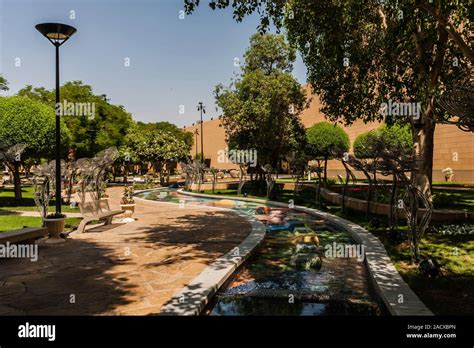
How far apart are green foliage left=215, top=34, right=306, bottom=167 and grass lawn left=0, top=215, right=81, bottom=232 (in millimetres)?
14954

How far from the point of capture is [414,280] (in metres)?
6.64

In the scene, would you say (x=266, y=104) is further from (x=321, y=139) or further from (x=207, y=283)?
(x=207, y=283)

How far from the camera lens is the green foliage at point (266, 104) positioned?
25172 mm

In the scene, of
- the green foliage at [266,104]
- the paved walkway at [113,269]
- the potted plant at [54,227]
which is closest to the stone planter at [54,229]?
the potted plant at [54,227]

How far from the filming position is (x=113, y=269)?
24.7ft

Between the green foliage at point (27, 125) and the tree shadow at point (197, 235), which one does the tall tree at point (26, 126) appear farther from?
the tree shadow at point (197, 235)

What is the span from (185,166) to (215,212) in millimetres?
15154

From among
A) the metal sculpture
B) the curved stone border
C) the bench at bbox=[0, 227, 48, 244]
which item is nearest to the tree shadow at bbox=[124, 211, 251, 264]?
the bench at bbox=[0, 227, 48, 244]

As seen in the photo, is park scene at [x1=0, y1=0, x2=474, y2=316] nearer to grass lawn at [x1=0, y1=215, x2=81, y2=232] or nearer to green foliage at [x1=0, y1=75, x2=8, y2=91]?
grass lawn at [x1=0, y1=215, x2=81, y2=232]

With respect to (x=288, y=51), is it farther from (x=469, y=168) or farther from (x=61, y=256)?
(x=61, y=256)

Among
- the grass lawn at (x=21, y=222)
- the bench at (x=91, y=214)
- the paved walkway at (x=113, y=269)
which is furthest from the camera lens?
the grass lawn at (x=21, y=222)

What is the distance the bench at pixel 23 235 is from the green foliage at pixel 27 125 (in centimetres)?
1164

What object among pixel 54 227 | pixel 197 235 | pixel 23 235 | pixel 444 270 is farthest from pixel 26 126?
pixel 444 270

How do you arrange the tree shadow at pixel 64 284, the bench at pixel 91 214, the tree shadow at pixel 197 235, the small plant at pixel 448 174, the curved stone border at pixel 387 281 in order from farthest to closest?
the small plant at pixel 448 174, the bench at pixel 91 214, the tree shadow at pixel 197 235, the tree shadow at pixel 64 284, the curved stone border at pixel 387 281
